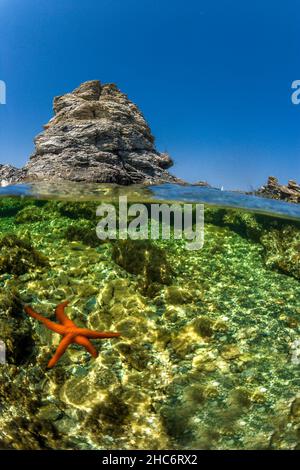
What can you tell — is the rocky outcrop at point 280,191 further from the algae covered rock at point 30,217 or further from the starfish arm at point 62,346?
the starfish arm at point 62,346

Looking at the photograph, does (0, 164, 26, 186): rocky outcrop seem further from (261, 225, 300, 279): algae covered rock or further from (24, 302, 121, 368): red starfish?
(24, 302, 121, 368): red starfish

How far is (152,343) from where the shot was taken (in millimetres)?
6809

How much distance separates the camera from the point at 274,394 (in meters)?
5.84

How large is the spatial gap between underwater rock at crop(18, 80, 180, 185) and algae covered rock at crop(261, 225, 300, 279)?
25.7 feet

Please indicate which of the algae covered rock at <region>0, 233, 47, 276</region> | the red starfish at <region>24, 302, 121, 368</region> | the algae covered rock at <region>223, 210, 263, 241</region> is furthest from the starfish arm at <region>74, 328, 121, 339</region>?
the algae covered rock at <region>223, 210, 263, 241</region>

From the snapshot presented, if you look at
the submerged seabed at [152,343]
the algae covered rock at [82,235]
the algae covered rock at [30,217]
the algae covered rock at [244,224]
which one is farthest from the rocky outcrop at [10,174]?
the algae covered rock at [244,224]

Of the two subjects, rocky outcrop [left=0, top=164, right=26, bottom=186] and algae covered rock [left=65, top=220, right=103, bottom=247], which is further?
rocky outcrop [left=0, top=164, right=26, bottom=186]

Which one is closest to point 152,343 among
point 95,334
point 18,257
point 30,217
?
point 95,334

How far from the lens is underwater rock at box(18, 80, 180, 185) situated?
1708cm

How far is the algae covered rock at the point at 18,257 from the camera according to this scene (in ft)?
27.5

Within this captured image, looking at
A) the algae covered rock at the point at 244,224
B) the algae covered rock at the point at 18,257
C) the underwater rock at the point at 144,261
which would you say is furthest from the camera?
the algae covered rock at the point at 244,224

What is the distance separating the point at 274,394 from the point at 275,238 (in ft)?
22.3
